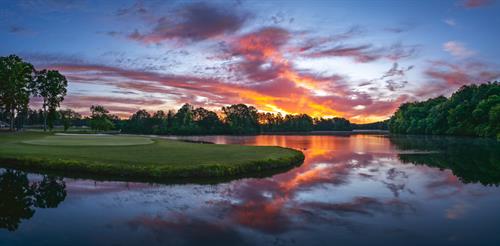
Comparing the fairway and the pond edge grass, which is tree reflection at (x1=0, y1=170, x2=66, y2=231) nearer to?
the pond edge grass

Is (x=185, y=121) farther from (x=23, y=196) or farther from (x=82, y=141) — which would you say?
(x=23, y=196)

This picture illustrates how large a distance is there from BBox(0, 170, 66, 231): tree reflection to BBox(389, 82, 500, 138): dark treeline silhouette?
346 feet

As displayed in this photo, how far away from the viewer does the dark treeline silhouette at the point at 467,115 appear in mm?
95312

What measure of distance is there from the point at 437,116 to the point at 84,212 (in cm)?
14144

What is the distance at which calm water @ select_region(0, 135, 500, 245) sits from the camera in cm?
1246

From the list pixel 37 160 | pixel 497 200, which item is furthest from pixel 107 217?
pixel 497 200

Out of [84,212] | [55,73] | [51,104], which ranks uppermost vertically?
[55,73]

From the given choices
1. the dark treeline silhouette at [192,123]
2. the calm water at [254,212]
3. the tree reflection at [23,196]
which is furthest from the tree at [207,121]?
the calm water at [254,212]

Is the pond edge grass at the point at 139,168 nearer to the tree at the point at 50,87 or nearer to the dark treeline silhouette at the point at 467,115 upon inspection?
the tree at the point at 50,87

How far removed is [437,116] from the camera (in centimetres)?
12912

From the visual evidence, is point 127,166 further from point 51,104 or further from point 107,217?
point 51,104

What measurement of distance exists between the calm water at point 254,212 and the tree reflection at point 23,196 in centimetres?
5

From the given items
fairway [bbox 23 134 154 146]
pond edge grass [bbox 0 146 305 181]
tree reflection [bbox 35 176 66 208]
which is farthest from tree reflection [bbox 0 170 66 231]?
fairway [bbox 23 134 154 146]

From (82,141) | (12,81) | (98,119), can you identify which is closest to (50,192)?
(82,141)
